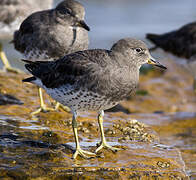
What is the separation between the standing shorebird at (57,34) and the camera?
907 centimetres

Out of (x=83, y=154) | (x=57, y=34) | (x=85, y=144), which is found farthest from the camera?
(x=57, y=34)

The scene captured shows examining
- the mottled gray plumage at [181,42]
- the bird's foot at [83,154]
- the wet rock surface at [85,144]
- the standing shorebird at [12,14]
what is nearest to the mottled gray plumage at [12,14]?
the standing shorebird at [12,14]

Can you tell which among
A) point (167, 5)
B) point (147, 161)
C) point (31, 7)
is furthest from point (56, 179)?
point (167, 5)

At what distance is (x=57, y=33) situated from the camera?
917 cm

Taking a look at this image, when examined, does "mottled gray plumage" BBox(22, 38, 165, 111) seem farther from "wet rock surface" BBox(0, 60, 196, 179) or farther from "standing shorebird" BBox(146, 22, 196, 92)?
"standing shorebird" BBox(146, 22, 196, 92)

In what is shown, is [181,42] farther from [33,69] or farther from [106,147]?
[106,147]

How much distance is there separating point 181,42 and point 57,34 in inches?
230

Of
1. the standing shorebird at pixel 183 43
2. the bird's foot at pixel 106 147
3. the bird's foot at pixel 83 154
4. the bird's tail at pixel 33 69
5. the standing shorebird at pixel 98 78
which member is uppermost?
the standing shorebird at pixel 98 78

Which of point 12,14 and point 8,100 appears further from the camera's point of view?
point 12,14

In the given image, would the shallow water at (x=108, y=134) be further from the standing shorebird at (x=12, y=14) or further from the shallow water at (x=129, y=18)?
the shallow water at (x=129, y=18)

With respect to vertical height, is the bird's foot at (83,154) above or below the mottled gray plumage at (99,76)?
below

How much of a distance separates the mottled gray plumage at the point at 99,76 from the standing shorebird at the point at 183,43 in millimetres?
6679

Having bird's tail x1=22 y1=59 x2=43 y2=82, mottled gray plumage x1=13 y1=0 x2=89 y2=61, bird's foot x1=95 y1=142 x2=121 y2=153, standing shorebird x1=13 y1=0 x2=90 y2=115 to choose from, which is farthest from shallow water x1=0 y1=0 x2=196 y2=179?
mottled gray plumage x1=13 y1=0 x2=89 y2=61

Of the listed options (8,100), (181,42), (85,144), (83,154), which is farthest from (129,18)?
(83,154)
